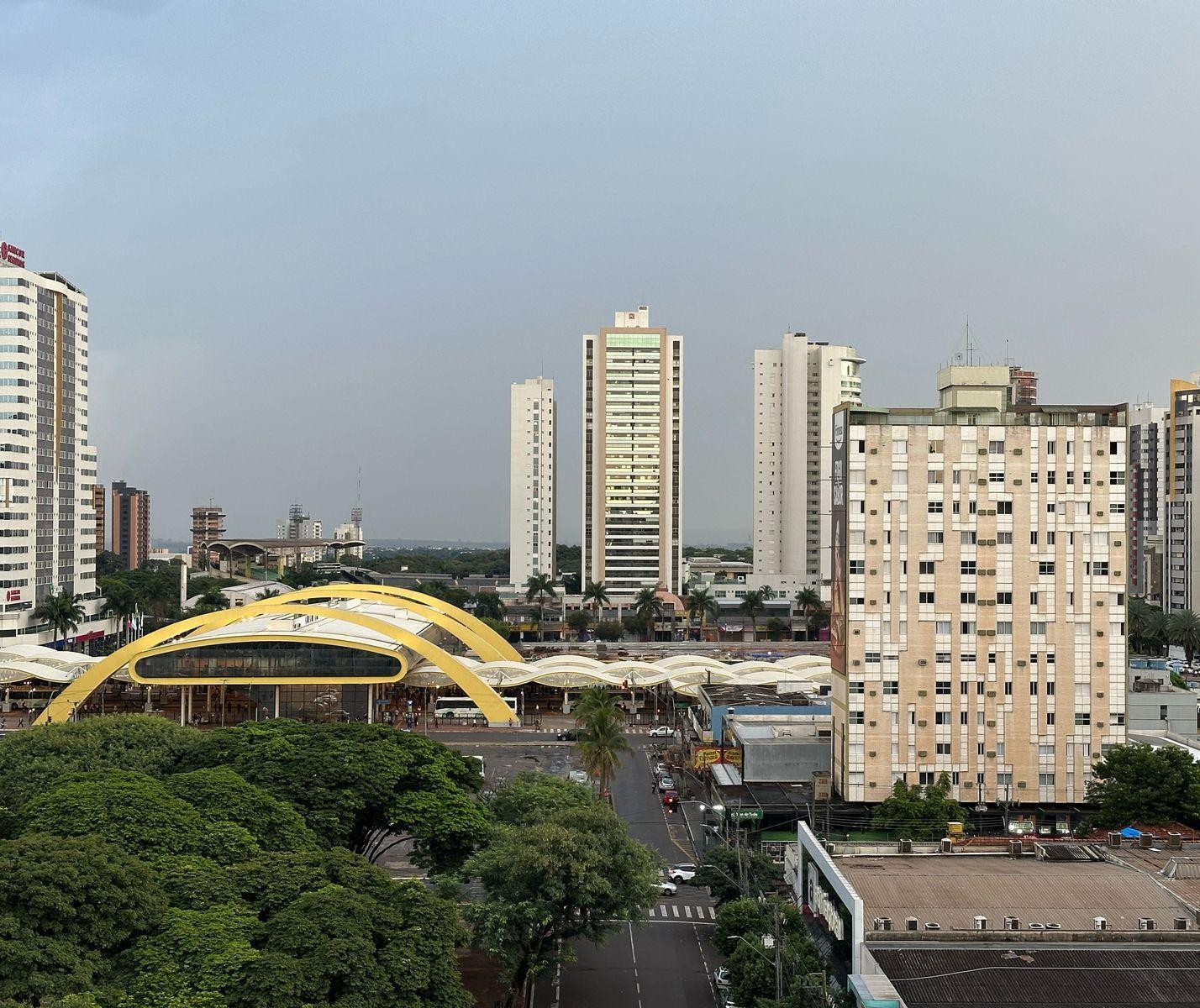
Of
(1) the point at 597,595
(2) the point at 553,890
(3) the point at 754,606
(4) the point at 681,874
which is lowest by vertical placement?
(4) the point at 681,874

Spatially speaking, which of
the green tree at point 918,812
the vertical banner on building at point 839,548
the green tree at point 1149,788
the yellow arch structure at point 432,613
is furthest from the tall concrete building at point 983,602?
the yellow arch structure at point 432,613

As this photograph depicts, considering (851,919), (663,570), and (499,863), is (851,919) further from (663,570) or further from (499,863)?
(663,570)

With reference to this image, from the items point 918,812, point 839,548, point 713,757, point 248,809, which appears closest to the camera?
point 248,809

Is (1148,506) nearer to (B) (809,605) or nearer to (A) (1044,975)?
(B) (809,605)

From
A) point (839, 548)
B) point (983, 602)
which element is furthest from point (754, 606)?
point (983, 602)

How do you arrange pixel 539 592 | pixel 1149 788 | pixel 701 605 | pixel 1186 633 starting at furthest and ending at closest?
pixel 539 592 < pixel 701 605 < pixel 1186 633 < pixel 1149 788

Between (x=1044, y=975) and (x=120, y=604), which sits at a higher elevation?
(x=120, y=604)
